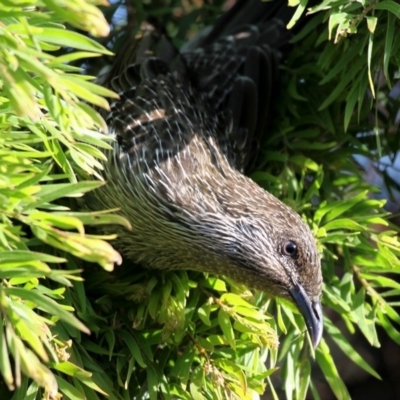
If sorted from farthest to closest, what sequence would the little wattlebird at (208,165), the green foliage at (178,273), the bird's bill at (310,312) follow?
the little wattlebird at (208,165), the bird's bill at (310,312), the green foliage at (178,273)

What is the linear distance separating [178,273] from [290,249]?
24 cm

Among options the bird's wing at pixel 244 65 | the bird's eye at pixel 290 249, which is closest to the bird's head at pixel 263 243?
the bird's eye at pixel 290 249

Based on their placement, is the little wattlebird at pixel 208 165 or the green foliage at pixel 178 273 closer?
the green foliage at pixel 178 273

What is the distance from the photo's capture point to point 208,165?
7.04 ft

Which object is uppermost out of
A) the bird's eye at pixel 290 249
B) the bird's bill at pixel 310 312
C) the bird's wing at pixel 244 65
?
the bird's wing at pixel 244 65

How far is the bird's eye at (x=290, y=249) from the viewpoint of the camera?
197cm

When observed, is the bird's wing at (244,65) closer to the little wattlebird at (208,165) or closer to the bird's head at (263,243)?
the little wattlebird at (208,165)

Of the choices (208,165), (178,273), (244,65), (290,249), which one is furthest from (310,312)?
(244,65)

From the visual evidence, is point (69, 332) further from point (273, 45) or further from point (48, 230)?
point (273, 45)

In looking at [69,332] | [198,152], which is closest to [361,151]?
[198,152]

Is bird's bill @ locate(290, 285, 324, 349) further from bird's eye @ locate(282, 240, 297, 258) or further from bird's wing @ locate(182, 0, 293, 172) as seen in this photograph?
bird's wing @ locate(182, 0, 293, 172)

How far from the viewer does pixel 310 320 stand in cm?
183

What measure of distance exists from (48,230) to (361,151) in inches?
38.8

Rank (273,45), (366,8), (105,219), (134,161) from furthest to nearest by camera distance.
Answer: (273,45), (134,161), (366,8), (105,219)
